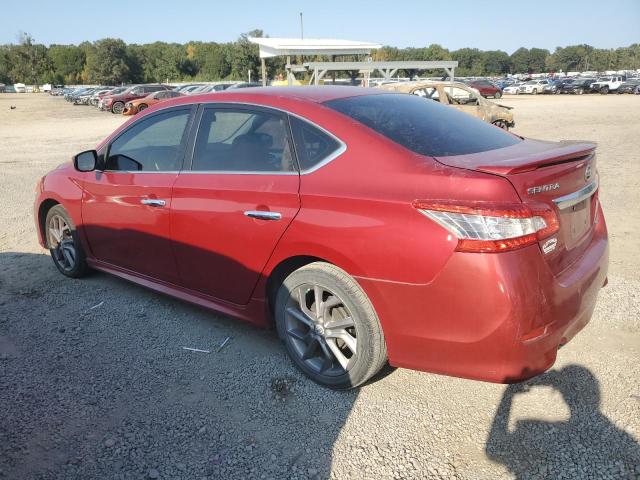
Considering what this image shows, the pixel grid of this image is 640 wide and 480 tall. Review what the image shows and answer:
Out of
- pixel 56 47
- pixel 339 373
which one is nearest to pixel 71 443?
pixel 339 373

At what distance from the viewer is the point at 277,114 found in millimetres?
3285

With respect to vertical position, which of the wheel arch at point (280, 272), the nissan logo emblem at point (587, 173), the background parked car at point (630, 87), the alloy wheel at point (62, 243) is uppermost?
the nissan logo emblem at point (587, 173)

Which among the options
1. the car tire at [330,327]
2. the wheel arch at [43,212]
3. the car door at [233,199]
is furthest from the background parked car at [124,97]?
the car tire at [330,327]

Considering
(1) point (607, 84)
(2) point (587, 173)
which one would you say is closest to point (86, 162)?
(2) point (587, 173)

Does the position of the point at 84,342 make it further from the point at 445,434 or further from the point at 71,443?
the point at 445,434

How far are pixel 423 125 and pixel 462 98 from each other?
15540mm

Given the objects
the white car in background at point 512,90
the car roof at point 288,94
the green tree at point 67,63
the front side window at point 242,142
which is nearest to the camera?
the front side window at point 242,142

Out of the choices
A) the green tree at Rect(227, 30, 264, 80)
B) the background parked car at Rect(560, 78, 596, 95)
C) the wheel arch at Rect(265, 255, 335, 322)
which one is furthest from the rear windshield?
the green tree at Rect(227, 30, 264, 80)

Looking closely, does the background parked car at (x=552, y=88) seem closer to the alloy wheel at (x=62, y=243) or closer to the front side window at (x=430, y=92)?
the front side window at (x=430, y=92)

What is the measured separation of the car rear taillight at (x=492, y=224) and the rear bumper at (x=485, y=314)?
4cm

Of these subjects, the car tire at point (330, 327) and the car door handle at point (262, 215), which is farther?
the car door handle at point (262, 215)

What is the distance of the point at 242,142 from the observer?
3463mm

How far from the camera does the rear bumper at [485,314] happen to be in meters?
2.36

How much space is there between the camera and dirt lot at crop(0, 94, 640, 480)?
2.50 metres
